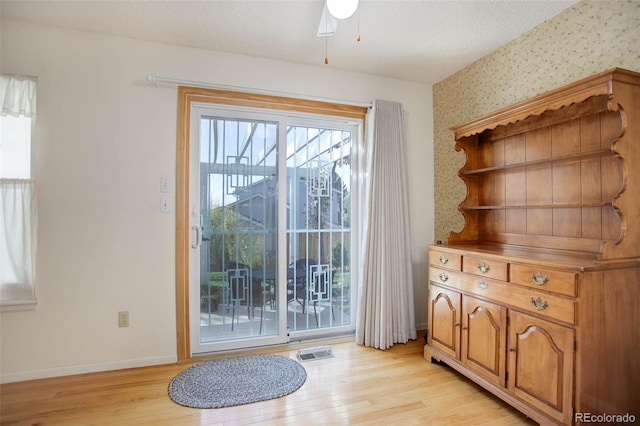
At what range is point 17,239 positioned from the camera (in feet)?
7.01

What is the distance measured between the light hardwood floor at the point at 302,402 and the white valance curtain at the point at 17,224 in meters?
0.67

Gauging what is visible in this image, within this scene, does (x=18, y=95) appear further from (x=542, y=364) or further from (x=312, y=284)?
(x=542, y=364)

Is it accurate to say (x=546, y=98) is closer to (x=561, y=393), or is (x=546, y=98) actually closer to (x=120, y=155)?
(x=561, y=393)

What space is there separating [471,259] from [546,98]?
3.56ft

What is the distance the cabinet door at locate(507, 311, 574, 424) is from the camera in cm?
154

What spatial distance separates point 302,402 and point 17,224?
2.27m

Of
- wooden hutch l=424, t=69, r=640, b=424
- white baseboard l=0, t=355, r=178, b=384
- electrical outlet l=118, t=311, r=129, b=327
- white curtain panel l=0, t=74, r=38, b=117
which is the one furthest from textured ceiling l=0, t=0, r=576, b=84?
white baseboard l=0, t=355, r=178, b=384

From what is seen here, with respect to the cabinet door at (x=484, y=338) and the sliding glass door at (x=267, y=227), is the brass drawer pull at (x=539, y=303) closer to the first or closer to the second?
the cabinet door at (x=484, y=338)

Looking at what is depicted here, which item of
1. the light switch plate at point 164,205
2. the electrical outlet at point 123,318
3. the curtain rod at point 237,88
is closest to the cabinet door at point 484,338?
the curtain rod at point 237,88

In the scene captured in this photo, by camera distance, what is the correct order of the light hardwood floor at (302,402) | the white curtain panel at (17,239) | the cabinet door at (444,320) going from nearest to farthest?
the light hardwood floor at (302,402) < the white curtain panel at (17,239) < the cabinet door at (444,320)

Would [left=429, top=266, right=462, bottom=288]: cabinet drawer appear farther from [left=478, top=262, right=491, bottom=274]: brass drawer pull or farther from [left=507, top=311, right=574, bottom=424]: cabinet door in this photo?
[left=507, top=311, right=574, bottom=424]: cabinet door

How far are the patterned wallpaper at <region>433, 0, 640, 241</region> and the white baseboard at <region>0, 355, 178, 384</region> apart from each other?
9.15ft

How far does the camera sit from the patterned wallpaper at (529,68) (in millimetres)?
1809

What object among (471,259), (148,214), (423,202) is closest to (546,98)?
(471,259)
